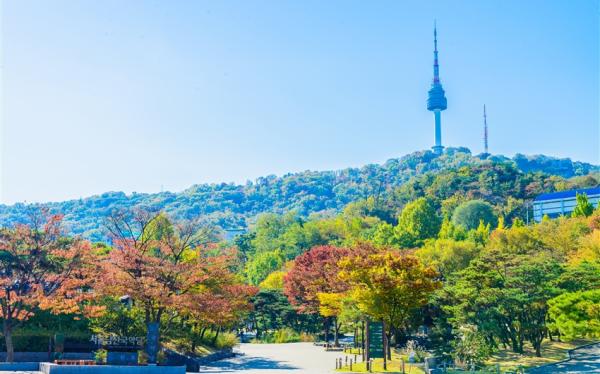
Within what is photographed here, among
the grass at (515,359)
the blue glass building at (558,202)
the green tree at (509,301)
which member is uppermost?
the blue glass building at (558,202)

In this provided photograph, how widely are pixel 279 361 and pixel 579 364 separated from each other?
48.7ft

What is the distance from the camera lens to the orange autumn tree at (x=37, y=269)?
2485 cm

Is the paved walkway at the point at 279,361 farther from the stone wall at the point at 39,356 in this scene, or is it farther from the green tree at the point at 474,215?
the green tree at the point at 474,215

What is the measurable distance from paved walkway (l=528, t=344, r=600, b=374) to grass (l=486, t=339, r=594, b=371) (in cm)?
62

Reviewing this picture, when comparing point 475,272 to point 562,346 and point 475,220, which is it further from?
point 475,220

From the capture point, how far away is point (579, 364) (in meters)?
26.9

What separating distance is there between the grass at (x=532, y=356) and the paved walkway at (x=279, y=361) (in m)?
Result: 8.26

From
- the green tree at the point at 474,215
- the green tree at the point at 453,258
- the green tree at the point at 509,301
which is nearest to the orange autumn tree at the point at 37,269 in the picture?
the green tree at the point at 509,301

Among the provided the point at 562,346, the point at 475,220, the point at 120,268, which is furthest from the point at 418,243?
the point at 120,268

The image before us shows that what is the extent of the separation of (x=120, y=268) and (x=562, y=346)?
22.9 meters

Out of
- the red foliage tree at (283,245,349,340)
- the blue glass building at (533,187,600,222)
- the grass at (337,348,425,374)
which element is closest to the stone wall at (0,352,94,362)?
the grass at (337,348,425,374)

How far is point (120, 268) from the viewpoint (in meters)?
26.7

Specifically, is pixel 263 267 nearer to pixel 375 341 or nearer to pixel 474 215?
pixel 474 215

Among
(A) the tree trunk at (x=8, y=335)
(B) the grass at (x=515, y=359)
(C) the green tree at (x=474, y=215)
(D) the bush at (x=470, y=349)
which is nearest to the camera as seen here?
(A) the tree trunk at (x=8, y=335)
